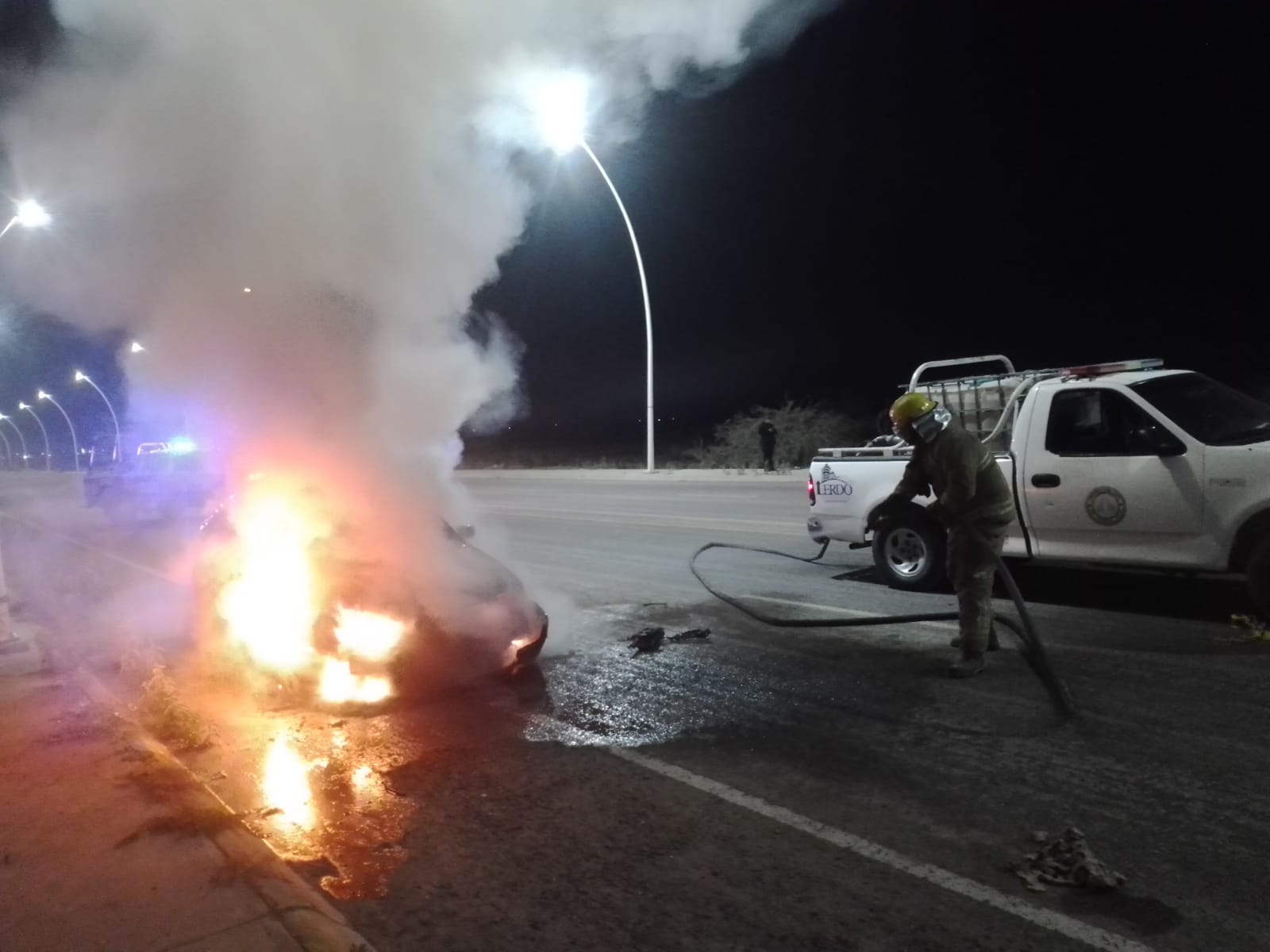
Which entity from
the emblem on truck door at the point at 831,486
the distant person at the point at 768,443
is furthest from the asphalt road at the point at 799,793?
the distant person at the point at 768,443

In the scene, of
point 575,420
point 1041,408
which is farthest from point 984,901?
point 575,420

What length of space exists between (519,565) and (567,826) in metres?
7.24

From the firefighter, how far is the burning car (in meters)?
2.79

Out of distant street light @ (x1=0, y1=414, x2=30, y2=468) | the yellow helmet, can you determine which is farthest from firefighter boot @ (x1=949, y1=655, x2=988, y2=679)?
distant street light @ (x1=0, y1=414, x2=30, y2=468)

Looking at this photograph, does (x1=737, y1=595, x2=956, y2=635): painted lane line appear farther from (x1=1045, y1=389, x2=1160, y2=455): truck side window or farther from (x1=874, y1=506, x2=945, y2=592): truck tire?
(x1=1045, y1=389, x2=1160, y2=455): truck side window

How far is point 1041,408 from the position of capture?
7277mm

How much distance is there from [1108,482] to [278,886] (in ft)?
20.6

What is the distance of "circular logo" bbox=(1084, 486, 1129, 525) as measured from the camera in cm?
668

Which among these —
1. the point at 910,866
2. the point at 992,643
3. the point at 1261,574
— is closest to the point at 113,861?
the point at 910,866

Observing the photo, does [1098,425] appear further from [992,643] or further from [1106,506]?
[992,643]

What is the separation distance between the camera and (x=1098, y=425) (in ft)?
23.0

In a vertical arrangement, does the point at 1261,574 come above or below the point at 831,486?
below

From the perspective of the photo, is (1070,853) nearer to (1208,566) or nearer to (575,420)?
(1208,566)

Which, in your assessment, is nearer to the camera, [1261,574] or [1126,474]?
[1261,574]
